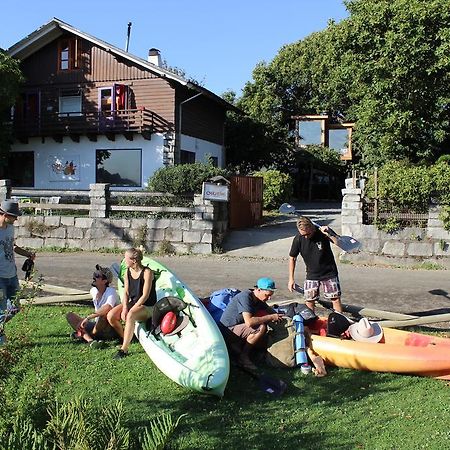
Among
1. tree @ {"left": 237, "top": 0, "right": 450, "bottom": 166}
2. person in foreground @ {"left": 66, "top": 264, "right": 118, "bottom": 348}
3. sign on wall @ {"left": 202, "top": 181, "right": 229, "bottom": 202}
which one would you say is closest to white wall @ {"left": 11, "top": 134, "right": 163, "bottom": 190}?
tree @ {"left": 237, "top": 0, "right": 450, "bottom": 166}

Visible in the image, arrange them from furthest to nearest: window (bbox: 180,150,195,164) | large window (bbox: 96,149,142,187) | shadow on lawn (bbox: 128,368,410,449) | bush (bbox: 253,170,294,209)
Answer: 1. window (bbox: 180,150,195,164)
2. large window (bbox: 96,149,142,187)
3. bush (bbox: 253,170,294,209)
4. shadow on lawn (bbox: 128,368,410,449)

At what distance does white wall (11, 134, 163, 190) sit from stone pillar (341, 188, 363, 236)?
12397 millimetres

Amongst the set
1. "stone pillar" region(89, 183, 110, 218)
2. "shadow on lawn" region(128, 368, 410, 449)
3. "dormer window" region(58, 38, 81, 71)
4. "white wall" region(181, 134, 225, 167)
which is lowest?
"shadow on lawn" region(128, 368, 410, 449)

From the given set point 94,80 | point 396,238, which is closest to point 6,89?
point 94,80

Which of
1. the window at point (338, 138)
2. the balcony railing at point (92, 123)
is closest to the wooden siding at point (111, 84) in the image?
the balcony railing at point (92, 123)

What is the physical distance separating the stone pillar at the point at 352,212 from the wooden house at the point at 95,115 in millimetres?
12047

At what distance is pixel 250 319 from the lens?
6.24m

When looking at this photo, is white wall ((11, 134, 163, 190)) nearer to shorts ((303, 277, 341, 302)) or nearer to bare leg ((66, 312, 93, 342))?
bare leg ((66, 312, 93, 342))

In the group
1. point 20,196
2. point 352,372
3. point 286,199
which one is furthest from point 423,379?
point 286,199

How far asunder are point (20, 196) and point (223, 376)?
13638 mm

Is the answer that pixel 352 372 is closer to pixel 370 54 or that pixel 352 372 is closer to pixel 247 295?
pixel 247 295

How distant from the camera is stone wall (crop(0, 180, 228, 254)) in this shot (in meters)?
14.2

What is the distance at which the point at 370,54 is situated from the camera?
17.5m

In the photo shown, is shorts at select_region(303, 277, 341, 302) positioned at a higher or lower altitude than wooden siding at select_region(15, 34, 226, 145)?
lower
